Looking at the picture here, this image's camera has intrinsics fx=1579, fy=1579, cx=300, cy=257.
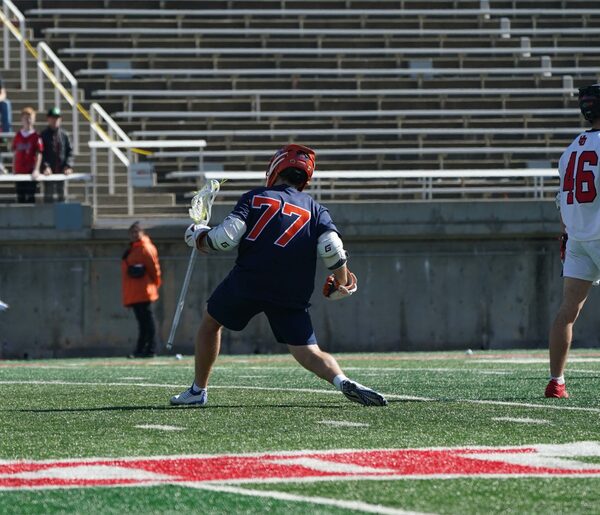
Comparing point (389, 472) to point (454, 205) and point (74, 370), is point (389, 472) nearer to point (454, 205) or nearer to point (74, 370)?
point (74, 370)

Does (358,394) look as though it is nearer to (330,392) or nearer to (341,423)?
(341,423)

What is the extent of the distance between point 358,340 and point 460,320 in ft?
4.43

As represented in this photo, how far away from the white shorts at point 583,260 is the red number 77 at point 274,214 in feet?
5.54

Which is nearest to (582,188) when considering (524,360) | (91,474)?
(91,474)

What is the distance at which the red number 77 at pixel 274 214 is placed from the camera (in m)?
8.52

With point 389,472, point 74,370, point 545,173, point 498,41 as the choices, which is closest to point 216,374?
point 74,370

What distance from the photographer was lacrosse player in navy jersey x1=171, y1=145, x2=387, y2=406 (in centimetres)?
853

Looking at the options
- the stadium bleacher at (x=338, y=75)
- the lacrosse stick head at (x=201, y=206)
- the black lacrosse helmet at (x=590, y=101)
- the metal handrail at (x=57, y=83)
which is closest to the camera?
the black lacrosse helmet at (x=590, y=101)

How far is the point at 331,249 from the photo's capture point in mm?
8531

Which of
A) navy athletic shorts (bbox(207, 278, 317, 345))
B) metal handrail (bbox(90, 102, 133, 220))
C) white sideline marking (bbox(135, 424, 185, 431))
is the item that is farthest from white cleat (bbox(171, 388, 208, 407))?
metal handrail (bbox(90, 102, 133, 220))

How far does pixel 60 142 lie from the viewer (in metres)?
20.0

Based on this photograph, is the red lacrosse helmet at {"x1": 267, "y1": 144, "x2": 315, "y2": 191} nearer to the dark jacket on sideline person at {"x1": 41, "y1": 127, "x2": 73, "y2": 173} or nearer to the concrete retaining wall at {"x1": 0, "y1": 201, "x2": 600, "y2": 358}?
the concrete retaining wall at {"x1": 0, "y1": 201, "x2": 600, "y2": 358}

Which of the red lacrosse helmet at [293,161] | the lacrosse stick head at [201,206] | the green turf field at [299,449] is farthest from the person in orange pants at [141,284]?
the red lacrosse helmet at [293,161]

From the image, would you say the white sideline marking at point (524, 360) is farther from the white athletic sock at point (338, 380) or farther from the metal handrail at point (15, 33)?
the metal handrail at point (15, 33)
